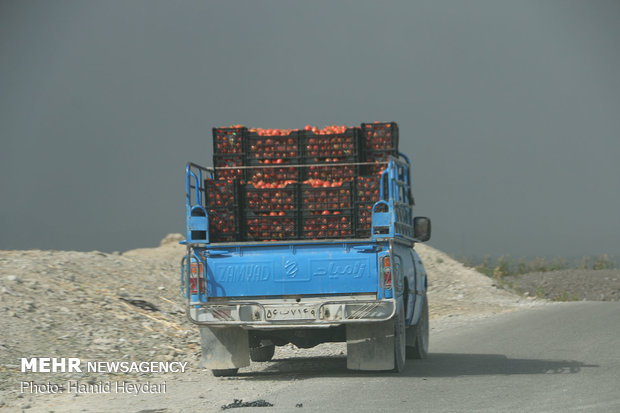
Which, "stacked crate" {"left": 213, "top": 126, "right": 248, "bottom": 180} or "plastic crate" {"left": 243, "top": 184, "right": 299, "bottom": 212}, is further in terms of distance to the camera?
"stacked crate" {"left": 213, "top": 126, "right": 248, "bottom": 180}

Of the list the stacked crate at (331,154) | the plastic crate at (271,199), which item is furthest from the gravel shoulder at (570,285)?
the plastic crate at (271,199)

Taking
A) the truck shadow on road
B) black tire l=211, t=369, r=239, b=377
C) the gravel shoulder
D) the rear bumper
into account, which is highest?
the rear bumper

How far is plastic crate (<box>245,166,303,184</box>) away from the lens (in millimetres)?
13547

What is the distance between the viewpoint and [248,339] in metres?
13.2

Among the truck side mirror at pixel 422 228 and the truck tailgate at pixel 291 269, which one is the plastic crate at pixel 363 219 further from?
the truck side mirror at pixel 422 228

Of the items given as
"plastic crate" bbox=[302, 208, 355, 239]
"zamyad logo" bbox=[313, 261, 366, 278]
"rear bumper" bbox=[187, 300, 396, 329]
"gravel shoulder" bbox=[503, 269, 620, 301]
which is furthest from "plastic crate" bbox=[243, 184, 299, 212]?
"gravel shoulder" bbox=[503, 269, 620, 301]

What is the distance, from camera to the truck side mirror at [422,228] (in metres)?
14.7

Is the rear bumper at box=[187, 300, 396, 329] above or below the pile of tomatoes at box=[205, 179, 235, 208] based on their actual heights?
below

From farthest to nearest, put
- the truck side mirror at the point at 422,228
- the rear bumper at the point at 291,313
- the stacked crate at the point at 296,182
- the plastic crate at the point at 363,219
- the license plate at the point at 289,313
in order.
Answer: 1. the truck side mirror at the point at 422,228
2. the stacked crate at the point at 296,182
3. the plastic crate at the point at 363,219
4. the license plate at the point at 289,313
5. the rear bumper at the point at 291,313

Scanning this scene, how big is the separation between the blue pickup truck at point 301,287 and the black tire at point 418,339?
90.6 inches

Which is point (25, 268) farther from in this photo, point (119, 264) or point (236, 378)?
point (236, 378)

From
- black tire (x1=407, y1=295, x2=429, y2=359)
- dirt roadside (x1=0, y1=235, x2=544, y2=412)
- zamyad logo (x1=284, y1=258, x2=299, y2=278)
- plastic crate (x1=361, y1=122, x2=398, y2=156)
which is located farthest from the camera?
black tire (x1=407, y1=295, x2=429, y2=359)

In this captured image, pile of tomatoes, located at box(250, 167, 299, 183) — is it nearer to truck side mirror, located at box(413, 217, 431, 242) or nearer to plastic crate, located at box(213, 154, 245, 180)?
plastic crate, located at box(213, 154, 245, 180)

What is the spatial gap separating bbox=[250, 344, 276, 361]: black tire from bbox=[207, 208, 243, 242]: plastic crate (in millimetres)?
3356
